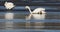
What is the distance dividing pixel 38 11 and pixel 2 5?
3.85 m

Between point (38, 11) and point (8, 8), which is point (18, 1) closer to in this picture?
point (8, 8)

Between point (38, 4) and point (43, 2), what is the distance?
1.54ft

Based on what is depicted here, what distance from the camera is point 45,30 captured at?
14.6 ft

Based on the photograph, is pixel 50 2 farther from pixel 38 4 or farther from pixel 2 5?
pixel 2 5

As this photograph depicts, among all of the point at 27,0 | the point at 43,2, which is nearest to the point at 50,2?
the point at 43,2

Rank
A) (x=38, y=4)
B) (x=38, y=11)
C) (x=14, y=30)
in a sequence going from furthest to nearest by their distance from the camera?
(x=38, y=4) → (x=38, y=11) → (x=14, y=30)

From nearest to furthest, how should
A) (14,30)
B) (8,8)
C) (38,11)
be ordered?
(14,30) < (38,11) < (8,8)

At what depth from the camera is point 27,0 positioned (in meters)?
11.2

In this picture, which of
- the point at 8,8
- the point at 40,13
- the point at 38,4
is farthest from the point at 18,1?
the point at 40,13

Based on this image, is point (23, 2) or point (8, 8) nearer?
point (8, 8)

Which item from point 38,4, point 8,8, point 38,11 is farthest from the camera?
point 38,4

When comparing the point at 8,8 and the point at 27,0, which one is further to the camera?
the point at 27,0

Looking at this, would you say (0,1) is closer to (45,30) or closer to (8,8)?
(8,8)

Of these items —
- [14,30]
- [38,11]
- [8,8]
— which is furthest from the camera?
[8,8]
